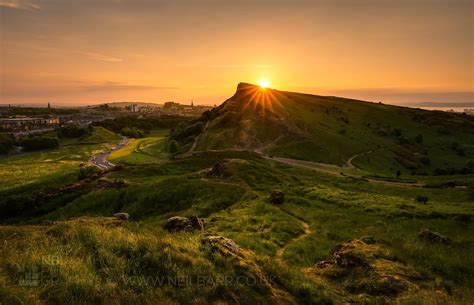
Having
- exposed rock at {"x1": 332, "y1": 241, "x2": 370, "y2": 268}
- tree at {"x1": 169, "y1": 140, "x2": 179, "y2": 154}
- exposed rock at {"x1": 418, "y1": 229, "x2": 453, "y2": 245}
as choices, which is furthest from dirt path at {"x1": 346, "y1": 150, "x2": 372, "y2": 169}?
exposed rock at {"x1": 332, "y1": 241, "x2": 370, "y2": 268}

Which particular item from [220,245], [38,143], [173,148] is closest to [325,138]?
[173,148]

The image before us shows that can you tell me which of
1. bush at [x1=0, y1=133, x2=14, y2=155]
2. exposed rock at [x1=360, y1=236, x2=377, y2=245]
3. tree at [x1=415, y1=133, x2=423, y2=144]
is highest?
tree at [x1=415, y1=133, x2=423, y2=144]

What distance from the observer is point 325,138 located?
13150cm

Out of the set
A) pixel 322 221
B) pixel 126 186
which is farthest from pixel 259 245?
A: pixel 126 186

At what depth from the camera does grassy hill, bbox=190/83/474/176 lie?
387 feet

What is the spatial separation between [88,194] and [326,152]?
89.9 metres

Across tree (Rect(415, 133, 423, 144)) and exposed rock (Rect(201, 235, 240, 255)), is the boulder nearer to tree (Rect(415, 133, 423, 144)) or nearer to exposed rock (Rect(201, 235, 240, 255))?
exposed rock (Rect(201, 235, 240, 255))

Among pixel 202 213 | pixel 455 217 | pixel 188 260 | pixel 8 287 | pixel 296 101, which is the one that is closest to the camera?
pixel 8 287

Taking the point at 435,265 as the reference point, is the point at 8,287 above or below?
above

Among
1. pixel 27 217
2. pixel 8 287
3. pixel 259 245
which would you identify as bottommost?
pixel 27 217

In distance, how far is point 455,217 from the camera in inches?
1353

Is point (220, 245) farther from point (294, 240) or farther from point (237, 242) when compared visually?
point (294, 240)

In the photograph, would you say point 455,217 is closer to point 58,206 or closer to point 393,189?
point 393,189

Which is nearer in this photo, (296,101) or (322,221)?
(322,221)
